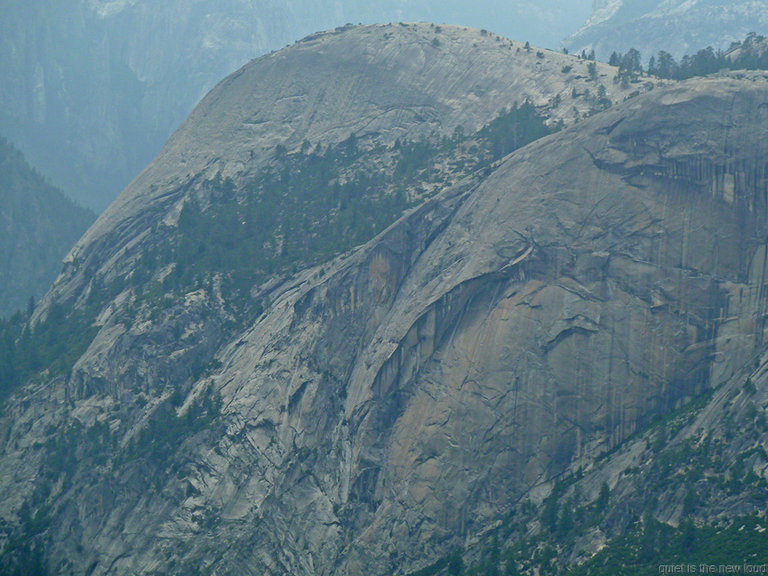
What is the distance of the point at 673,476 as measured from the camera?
282 feet

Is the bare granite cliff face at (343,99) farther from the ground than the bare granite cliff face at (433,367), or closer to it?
farther from the ground

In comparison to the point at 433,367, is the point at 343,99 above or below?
Answer: above

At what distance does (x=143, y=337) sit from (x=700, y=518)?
72799 mm

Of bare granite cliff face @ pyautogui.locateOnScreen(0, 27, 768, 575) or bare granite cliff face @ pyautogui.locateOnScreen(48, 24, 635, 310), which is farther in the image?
bare granite cliff face @ pyautogui.locateOnScreen(48, 24, 635, 310)

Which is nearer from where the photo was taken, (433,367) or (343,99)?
(433,367)

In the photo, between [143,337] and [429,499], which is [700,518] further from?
Answer: [143,337]

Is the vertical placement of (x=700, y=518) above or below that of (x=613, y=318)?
below

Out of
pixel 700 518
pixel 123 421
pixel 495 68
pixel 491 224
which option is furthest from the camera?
pixel 495 68

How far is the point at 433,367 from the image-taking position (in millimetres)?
107188

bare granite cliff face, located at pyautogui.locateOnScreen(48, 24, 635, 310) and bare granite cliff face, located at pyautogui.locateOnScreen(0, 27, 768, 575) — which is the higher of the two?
bare granite cliff face, located at pyautogui.locateOnScreen(48, 24, 635, 310)

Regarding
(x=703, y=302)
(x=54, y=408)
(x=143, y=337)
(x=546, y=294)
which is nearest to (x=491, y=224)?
(x=546, y=294)

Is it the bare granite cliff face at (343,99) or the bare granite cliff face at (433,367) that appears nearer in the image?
the bare granite cliff face at (433,367)

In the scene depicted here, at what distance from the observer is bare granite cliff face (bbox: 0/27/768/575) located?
325 feet

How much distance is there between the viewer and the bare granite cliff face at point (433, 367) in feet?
325
